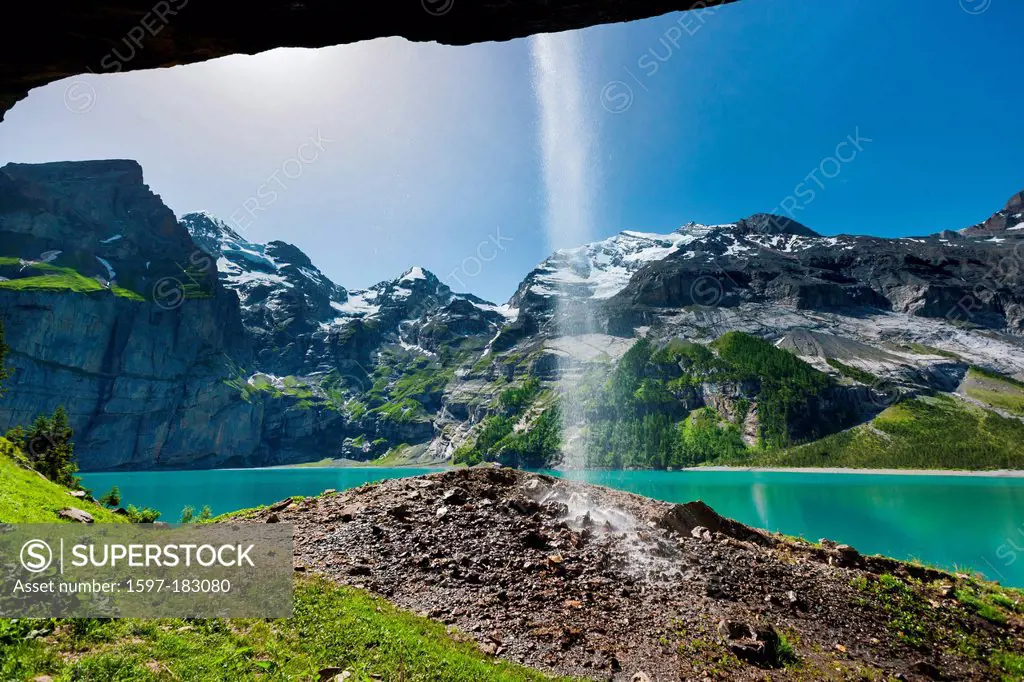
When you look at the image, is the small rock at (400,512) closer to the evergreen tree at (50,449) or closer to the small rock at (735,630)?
the small rock at (735,630)

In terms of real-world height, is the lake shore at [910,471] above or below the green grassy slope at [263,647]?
below

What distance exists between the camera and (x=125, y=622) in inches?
347

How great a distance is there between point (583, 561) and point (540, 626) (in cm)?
351

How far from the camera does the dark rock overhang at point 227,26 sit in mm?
7586

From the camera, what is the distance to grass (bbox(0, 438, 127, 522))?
14.1 meters

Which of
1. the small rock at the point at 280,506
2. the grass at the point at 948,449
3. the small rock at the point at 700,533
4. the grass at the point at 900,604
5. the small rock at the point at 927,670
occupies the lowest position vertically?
the grass at the point at 948,449

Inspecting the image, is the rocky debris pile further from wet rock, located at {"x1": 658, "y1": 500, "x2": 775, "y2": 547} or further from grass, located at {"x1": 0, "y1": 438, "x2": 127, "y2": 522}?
grass, located at {"x1": 0, "y1": 438, "x2": 127, "y2": 522}

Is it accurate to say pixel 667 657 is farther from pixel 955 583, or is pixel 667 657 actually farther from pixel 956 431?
pixel 956 431

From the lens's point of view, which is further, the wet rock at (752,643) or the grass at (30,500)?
the grass at (30,500)

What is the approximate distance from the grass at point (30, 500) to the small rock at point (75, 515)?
19 centimetres

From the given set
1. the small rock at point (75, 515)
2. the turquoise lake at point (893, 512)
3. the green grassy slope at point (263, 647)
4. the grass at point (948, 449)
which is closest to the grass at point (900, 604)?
the green grassy slope at point (263, 647)

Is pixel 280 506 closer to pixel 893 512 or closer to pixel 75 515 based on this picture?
pixel 75 515

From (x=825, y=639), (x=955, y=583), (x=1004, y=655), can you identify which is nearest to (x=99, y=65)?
(x=825, y=639)

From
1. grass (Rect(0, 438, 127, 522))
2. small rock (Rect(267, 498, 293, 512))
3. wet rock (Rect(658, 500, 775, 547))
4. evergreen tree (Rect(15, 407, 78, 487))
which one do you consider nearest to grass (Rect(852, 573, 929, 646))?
wet rock (Rect(658, 500, 775, 547))
